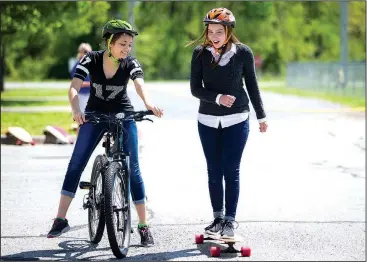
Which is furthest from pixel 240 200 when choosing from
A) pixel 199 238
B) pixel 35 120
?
pixel 35 120

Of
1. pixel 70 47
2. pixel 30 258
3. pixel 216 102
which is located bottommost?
pixel 30 258

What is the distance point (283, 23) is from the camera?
85.4 metres

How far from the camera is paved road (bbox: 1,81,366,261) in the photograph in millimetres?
7906

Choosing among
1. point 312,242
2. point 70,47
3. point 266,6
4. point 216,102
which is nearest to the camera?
point 216,102

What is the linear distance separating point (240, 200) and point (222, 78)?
3.39 meters

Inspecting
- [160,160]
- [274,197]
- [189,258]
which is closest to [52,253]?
[189,258]

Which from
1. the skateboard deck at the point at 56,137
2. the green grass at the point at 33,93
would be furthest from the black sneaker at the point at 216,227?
the green grass at the point at 33,93

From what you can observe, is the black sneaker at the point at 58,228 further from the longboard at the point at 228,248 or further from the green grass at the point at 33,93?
the green grass at the point at 33,93

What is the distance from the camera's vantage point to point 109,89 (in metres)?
7.45

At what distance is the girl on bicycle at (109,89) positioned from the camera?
7301 mm

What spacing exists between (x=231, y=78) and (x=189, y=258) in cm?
128

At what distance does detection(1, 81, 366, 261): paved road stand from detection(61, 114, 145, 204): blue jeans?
0.48 meters

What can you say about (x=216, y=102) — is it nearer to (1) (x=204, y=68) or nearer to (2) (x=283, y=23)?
(1) (x=204, y=68)

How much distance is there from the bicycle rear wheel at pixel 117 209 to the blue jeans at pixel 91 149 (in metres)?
0.18
